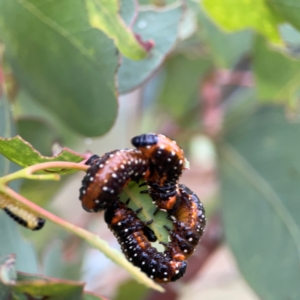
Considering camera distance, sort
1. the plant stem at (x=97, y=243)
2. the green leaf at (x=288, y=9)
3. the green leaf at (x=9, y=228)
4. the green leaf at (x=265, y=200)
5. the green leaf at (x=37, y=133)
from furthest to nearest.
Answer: the green leaf at (x=265, y=200) < the green leaf at (x=37, y=133) < the green leaf at (x=288, y=9) < the green leaf at (x=9, y=228) < the plant stem at (x=97, y=243)

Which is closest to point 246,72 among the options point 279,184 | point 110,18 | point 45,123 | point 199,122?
point 199,122

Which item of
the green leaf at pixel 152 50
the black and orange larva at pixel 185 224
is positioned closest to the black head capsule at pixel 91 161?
the black and orange larva at pixel 185 224

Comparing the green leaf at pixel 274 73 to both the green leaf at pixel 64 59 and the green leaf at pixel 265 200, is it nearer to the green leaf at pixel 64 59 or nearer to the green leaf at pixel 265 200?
the green leaf at pixel 265 200

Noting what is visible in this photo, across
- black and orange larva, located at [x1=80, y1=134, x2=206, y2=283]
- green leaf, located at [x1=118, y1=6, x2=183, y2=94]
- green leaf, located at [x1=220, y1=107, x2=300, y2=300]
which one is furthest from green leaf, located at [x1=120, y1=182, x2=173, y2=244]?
green leaf, located at [x1=220, y1=107, x2=300, y2=300]

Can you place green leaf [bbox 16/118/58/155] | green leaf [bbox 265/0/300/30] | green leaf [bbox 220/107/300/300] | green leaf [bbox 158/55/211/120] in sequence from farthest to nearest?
green leaf [bbox 158/55/211/120]
green leaf [bbox 220/107/300/300]
green leaf [bbox 16/118/58/155]
green leaf [bbox 265/0/300/30]

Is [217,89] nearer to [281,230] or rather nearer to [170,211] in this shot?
[281,230]

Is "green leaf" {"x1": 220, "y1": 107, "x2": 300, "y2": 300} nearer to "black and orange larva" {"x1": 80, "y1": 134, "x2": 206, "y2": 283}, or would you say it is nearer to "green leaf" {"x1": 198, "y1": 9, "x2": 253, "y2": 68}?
"green leaf" {"x1": 198, "y1": 9, "x2": 253, "y2": 68}

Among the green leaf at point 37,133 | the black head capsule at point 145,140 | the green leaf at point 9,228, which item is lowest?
the green leaf at point 37,133

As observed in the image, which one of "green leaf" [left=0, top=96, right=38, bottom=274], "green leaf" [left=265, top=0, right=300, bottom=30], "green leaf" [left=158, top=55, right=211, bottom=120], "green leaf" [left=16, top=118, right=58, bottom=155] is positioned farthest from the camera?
"green leaf" [left=158, top=55, right=211, bottom=120]
